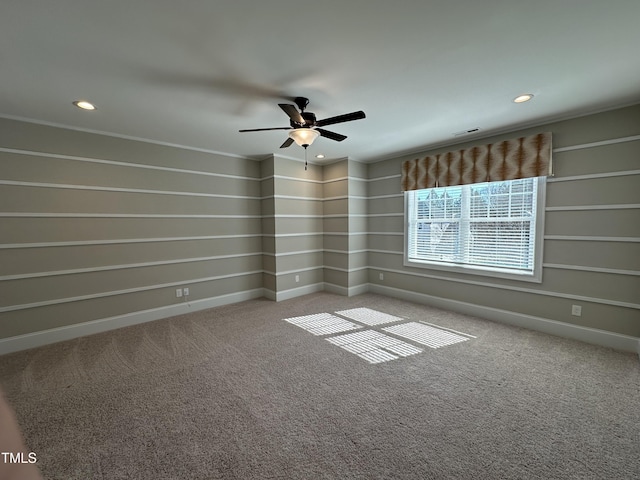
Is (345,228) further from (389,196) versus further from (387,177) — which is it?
(387,177)

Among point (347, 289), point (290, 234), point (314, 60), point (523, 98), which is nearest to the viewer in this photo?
point (314, 60)

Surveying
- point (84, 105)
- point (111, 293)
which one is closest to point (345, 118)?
point (84, 105)

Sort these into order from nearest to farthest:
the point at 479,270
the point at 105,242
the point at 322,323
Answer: the point at 105,242, the point at 322,323, the point at 479,270

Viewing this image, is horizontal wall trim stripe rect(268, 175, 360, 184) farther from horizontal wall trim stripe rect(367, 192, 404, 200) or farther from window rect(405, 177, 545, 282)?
window rect(405, 177, 545, 282)

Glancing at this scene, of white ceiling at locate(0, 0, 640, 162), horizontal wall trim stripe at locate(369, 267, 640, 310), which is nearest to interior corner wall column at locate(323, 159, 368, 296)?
horizontal wall trim stripe at locate(369, 267, 640, 310)

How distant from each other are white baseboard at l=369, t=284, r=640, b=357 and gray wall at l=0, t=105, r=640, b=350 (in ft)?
0.12

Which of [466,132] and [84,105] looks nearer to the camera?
[84,105]

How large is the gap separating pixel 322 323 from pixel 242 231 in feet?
7.16

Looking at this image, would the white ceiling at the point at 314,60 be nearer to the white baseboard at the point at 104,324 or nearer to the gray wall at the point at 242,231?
the gray wall at the point at 242,231

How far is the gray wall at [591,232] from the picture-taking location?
284 cm

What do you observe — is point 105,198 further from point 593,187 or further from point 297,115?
point 593,187

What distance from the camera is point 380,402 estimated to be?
2.16 meters

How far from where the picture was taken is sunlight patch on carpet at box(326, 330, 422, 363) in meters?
2.88

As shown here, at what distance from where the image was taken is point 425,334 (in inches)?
134
